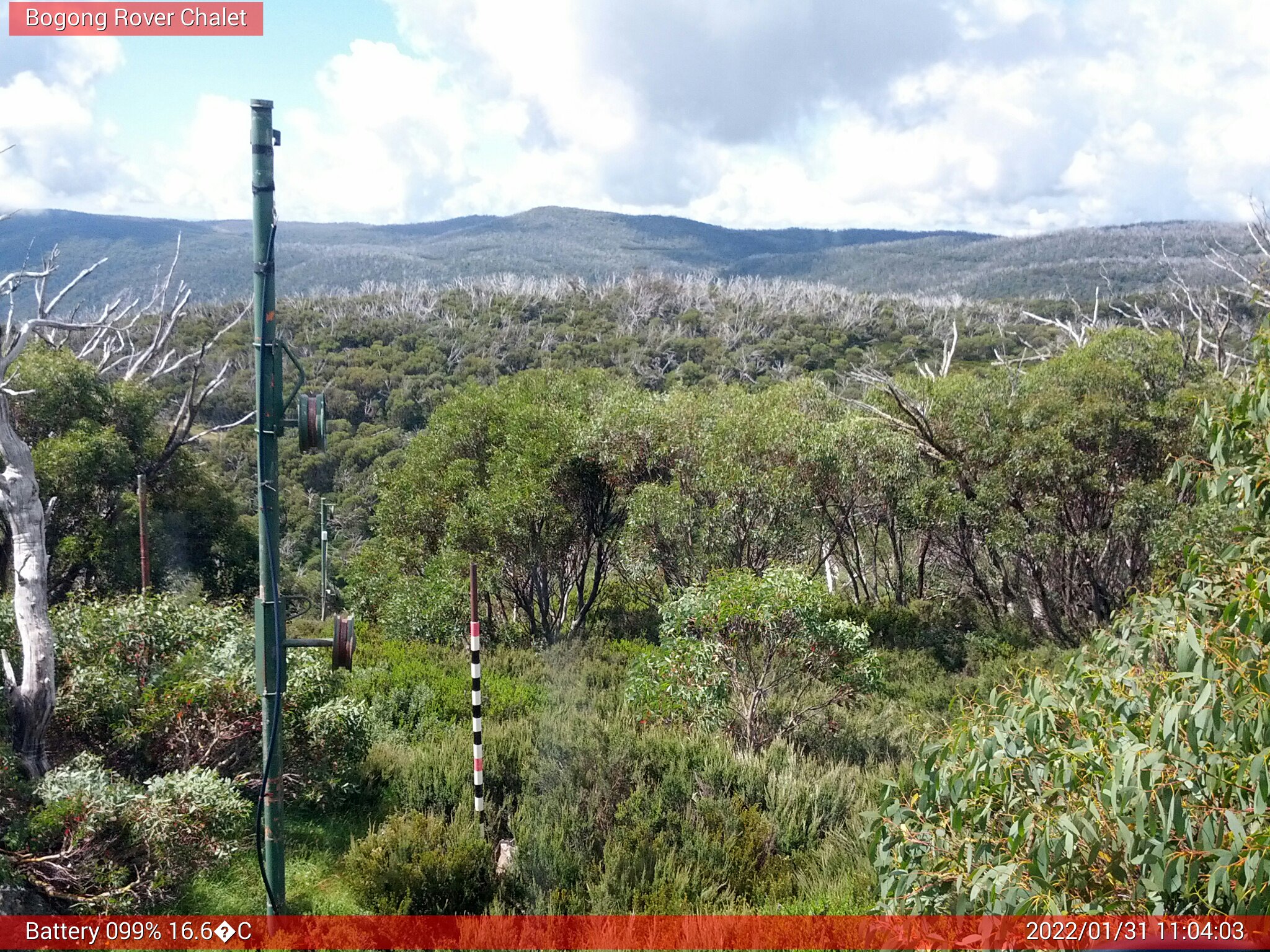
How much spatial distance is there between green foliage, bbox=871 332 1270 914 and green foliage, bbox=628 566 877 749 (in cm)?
469

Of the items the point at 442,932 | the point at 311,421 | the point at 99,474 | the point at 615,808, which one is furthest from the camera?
the point at 99,474

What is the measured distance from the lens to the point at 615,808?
6.35 metres

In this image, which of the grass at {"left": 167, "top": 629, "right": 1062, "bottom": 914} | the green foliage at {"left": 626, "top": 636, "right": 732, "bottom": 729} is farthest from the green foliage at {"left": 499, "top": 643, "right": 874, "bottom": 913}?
the green foliage at {"left": 626, "top": 636, "right": 732, "bottom": 729}

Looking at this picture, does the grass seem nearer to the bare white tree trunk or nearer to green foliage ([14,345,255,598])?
the bare white tree trunk

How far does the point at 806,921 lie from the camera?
4.54 metres

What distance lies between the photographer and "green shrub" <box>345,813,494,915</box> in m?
5.29

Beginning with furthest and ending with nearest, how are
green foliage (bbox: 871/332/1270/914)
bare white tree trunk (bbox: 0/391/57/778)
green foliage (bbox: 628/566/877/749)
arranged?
green foliage (bbox: 628/566/877/749) → bare white tree trunk (bbox: 0/391/57/778) → green foliage (bbox: 871/332/1270/914)

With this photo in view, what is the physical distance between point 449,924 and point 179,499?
478 inches

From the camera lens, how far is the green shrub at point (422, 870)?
529 cm

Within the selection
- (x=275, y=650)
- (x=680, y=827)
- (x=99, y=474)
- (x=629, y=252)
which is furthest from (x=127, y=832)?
(x=629, y=252)

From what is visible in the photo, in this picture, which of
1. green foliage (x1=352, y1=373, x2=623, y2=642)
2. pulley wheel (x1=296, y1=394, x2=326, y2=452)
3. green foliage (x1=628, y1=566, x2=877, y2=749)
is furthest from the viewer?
green foliage (x1=352, y1=373, x2=623, y2=642)

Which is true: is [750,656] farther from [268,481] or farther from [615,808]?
[268,481]

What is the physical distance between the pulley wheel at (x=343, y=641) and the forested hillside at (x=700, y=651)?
1.87m

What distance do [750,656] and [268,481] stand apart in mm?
5477
